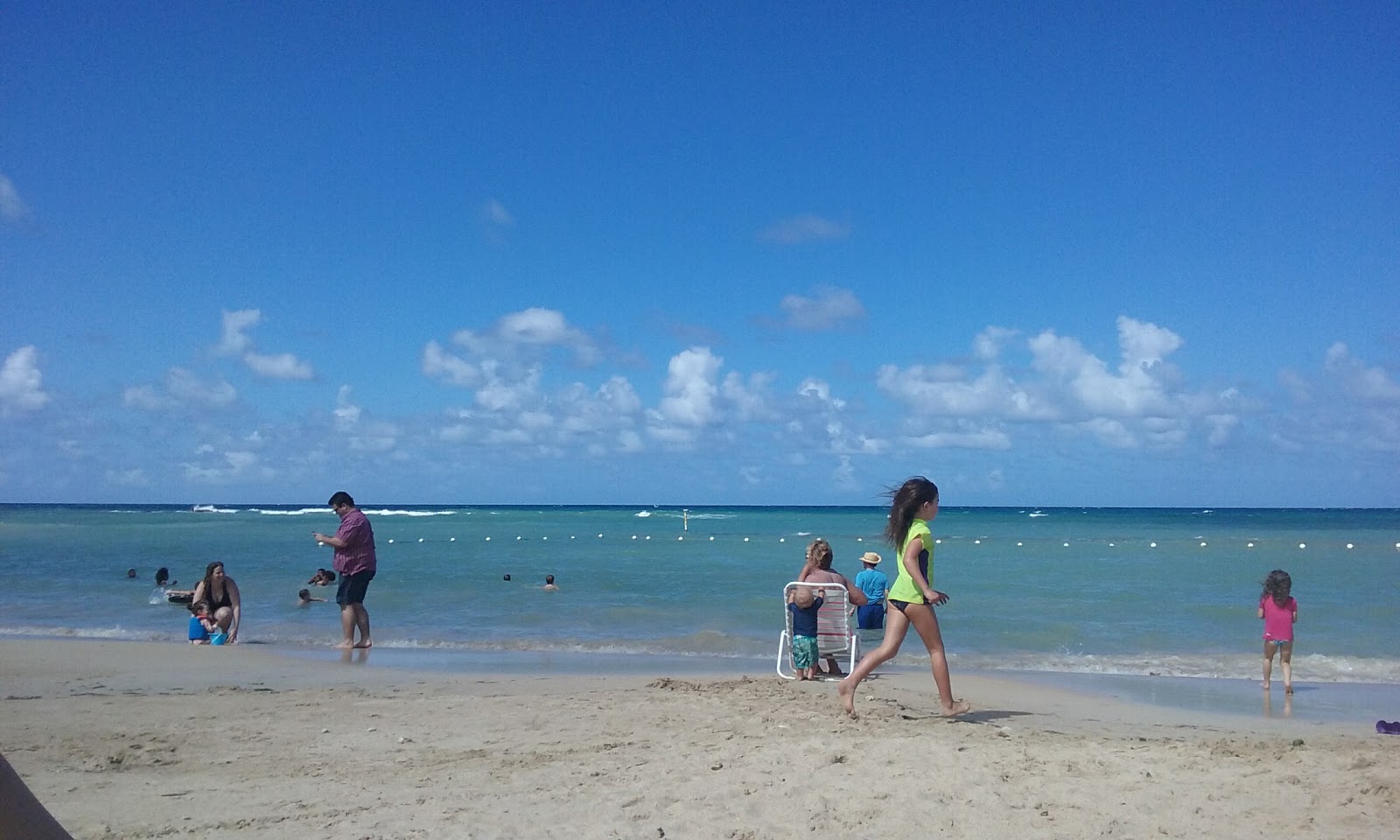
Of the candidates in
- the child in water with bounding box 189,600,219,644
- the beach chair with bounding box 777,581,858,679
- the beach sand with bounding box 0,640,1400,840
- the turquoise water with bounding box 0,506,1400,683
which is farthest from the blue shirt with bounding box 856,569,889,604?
the child in water with bounding box 189,600,219,644

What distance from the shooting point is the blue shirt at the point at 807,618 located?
8.69 metres

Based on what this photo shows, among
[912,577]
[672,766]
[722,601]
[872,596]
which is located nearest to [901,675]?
[872,596]

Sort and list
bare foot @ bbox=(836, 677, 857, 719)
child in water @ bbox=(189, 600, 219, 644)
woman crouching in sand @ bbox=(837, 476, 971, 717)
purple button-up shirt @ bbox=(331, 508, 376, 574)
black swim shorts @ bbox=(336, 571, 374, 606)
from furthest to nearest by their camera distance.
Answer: child in water @ bbox=(189, 600, 219, 644) → black swim shorts @ bbox=(336, 571, 374, 606) → purple button-up shirt @ bbox=(331, 508, 376, 574) → bare foot @ bbox=(836, 677, 857, 719) → woman crouching in sand @ bbox=(837, 476, 971, 717)

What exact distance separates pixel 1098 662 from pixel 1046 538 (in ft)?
114

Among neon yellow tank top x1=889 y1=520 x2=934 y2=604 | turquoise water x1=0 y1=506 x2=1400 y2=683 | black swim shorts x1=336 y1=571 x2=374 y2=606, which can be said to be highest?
neon yellow tank top x1=889 y1=520 x2=934 y2=604

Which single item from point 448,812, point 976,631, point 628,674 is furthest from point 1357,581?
point 448,812

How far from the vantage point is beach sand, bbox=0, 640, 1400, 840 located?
4.43 m

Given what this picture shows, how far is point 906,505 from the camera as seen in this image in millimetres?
6355

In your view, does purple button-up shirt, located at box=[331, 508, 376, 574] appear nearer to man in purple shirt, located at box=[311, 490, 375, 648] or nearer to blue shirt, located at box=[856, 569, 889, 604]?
man in purple shirt, located at box=[311, 490, 375, 648]

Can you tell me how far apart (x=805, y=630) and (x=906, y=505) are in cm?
278

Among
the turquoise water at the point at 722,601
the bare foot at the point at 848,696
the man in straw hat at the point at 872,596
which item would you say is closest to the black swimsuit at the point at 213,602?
the turquoise water at the point at 722,601

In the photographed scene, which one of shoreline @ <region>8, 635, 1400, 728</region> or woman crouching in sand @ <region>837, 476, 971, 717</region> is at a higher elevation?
woman crouching in sand @ <region>837, 476, 971, 717</region>

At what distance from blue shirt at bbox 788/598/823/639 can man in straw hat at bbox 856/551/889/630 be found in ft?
1.59

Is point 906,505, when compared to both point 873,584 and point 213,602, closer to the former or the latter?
point 873,584
